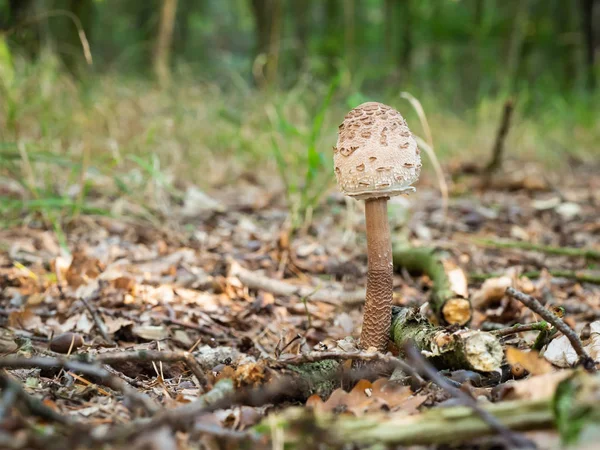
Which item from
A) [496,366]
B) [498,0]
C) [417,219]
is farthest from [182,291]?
[498,0]

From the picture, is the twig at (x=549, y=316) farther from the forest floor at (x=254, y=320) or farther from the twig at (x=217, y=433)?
the twig at (x=217, y=433)

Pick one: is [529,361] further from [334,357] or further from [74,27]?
[74,27]

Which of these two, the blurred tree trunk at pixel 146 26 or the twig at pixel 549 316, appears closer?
the twig at pixel 549 316

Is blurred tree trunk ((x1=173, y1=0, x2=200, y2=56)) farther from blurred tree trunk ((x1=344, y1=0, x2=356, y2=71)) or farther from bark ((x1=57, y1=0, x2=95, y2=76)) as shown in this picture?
blurred tree trunk ((x1=344, y1=0, x2=356, y2=71))

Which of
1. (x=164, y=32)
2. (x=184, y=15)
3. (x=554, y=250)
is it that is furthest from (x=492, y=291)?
(x=184, y=15)

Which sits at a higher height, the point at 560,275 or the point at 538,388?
the point at 538,388

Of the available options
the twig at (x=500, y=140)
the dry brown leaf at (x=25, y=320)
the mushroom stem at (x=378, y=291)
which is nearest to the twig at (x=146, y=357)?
the mushroom stem at (x=378, y=291)
